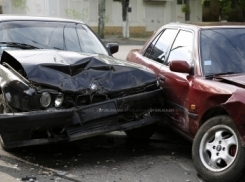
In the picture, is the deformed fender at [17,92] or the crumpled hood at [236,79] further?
the deformed fender at [17,92]

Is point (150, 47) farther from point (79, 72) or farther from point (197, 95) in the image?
point (197, 95)

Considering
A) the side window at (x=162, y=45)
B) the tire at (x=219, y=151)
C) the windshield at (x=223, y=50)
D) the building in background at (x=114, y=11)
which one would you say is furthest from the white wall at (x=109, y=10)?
the tire at (x=219, y=151)

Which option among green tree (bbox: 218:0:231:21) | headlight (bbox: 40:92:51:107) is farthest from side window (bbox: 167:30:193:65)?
green tree (bbox: 218:0:231:21)

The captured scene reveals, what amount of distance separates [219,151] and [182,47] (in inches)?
69.0

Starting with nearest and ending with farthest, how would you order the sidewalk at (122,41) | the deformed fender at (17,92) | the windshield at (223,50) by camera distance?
1. the deformed fender at (17,92)
2. the windshield at (223,50)
3. the sidewalk at (122,41)

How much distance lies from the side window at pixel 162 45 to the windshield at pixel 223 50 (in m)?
0.77

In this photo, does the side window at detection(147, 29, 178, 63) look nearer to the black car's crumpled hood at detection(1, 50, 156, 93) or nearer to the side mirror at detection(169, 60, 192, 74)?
the black car's crumpled hood at detection(1, 50, 156, 93)

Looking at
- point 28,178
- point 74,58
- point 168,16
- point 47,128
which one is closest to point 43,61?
point 74,58

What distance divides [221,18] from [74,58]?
3057 centimetres

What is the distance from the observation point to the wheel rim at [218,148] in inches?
175

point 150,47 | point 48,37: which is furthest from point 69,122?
point 150,47

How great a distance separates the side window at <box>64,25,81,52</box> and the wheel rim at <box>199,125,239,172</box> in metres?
2.70

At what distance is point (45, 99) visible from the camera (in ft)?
16.4

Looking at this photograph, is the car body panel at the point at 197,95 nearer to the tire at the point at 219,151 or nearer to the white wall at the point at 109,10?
the tire at the point at 219,151
